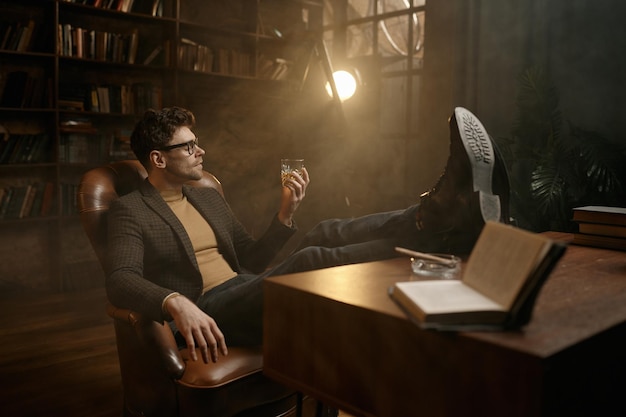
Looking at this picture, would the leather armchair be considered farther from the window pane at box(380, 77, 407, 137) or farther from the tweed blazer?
the window pane at box(380, 77, 407, 137)

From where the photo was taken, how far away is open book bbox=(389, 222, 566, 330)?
84 cm

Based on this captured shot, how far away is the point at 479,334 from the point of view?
2.82 ft

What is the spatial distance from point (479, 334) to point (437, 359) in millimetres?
79

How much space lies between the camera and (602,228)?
1.66m

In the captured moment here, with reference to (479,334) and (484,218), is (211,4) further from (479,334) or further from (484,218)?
(479,334)

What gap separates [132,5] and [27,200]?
5.03ft

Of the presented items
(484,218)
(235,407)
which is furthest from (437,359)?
(235,407)

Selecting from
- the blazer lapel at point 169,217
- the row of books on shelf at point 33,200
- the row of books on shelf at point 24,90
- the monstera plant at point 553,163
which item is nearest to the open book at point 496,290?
the blazer lapel at point 169,217

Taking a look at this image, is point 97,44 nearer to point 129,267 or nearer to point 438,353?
point 129,267

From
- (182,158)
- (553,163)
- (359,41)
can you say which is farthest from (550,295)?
(359,41)

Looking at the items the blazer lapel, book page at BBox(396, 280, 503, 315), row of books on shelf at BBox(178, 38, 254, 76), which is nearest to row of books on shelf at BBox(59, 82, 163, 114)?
row of books on shelf at BBox(178, 38, 254, 76)

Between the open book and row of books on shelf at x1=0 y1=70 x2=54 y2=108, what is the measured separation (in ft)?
11.9

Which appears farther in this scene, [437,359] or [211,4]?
[211,4]

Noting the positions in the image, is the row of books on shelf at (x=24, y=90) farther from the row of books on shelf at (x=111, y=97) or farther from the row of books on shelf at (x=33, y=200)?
the row of books on shelf at (x=33, y=200)
